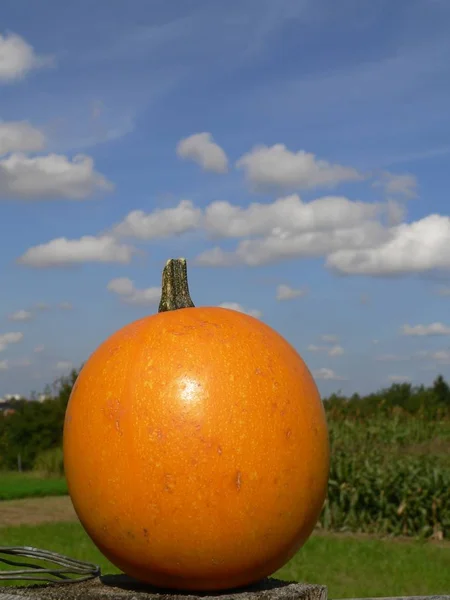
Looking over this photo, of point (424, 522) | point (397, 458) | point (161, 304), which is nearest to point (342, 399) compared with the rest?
point (397, 458)

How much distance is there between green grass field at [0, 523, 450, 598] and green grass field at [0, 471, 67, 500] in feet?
20.0

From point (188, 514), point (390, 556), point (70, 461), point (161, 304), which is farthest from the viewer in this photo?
point (390, 556)

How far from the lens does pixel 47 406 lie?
24516 millimetres

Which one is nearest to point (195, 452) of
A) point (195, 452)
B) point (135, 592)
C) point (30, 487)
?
point (195, 452)

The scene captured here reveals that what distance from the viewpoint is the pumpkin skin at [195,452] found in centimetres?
287

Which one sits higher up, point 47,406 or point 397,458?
point 47,406

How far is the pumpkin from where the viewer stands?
2.87m

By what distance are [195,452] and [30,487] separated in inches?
691

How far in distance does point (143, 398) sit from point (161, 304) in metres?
0.64

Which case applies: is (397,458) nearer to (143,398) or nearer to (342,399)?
(342,399)

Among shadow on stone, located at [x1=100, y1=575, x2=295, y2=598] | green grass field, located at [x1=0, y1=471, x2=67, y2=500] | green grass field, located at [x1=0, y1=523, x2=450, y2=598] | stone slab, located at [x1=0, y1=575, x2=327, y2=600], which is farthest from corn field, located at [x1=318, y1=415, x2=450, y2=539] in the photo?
stone slab, located at [x1=0, y1=575, x2=327, y2=600]

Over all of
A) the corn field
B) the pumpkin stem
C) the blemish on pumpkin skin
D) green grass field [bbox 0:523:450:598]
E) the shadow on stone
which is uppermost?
the pumpkin stem

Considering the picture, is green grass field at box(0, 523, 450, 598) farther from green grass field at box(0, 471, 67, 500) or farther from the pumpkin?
green grass field at box(0, 471, 67, 500)

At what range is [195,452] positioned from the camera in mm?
2846
